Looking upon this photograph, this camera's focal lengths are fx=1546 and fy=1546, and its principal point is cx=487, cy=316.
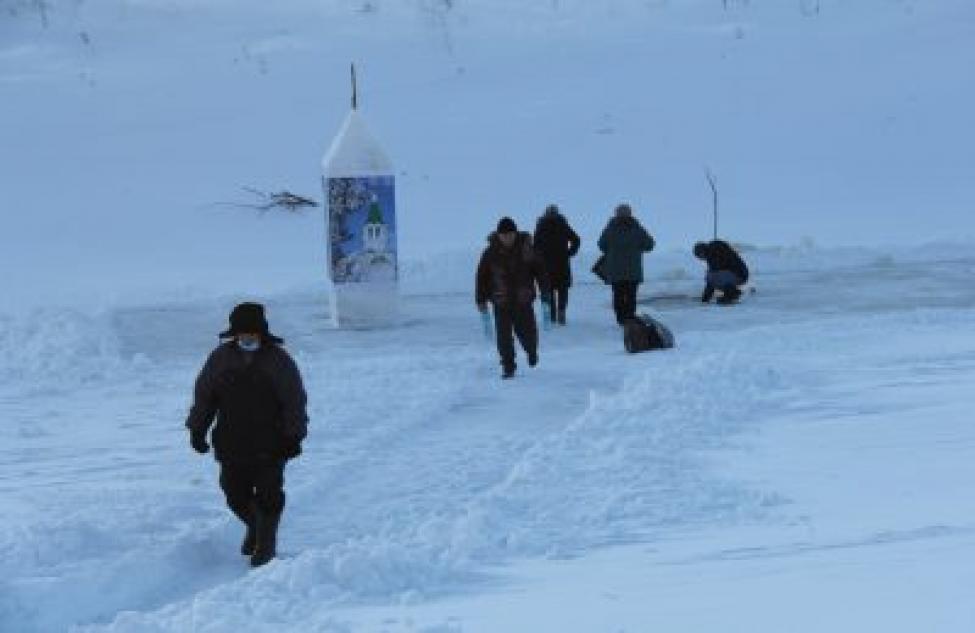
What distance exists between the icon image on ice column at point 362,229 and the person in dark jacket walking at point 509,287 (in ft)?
12.1

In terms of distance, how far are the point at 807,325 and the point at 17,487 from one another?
9308 mm

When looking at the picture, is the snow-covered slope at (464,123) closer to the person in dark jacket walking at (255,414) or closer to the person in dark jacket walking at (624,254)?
the person in dark jacket walking at (624,254)

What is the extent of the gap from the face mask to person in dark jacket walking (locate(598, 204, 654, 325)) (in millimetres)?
8811

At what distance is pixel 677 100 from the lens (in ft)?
99.3

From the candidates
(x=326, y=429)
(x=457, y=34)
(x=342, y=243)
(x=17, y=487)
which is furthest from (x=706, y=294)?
(x=457, y=34)

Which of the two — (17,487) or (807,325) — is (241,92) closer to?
(807,325)

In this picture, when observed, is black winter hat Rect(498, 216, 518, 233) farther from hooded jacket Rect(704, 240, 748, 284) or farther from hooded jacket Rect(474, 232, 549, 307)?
hooded jacket Rect(704, 240, 748, 284)

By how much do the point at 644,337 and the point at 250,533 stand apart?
24.4ft

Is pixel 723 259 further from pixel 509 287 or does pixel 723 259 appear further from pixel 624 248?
pixel 509 287

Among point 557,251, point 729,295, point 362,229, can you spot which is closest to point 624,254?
point 557,251

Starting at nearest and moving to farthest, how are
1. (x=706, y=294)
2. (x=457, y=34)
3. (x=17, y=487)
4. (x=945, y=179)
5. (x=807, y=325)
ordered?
(x=17, y=487)
(x=807, y=325)
(x=706, y=294)
(x=945, y=179)
(x=457, y=34)

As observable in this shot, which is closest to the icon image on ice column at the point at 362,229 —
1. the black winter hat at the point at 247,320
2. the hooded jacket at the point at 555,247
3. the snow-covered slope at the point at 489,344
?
the snow-covered slope at the point at 489,344

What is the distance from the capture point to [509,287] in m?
13.6

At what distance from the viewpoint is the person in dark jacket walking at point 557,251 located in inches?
673
